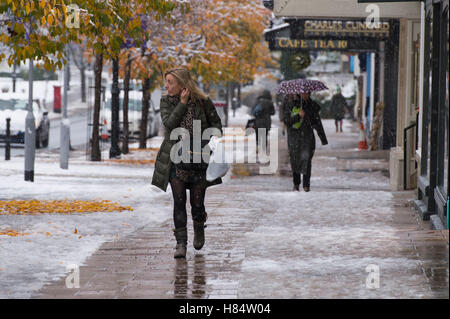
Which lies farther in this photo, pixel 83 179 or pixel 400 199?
pixel 83 179

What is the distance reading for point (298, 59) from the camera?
34031 millimetres

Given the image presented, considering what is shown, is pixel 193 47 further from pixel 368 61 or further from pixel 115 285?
pixel 115 285

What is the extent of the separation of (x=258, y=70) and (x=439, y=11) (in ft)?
87.0

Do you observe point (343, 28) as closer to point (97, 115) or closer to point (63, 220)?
point (97, 115)

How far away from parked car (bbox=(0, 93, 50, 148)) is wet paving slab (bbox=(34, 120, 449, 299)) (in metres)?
14.9

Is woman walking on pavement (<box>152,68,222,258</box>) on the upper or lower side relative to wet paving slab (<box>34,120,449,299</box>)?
upper

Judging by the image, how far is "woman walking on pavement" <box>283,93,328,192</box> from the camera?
1514cm

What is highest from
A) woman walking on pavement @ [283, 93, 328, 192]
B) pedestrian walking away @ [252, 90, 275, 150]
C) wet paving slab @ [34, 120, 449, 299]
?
pedestrian walking away @ [252, 90, 275, 150]

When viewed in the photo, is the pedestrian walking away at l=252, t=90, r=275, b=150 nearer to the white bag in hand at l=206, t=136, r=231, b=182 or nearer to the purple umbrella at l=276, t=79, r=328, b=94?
the purple umbrella at l=276, t=79, r=328, b=94

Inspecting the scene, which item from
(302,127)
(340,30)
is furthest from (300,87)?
(340,30)

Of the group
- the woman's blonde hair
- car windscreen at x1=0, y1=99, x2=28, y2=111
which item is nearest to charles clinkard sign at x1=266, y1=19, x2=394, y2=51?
the woman's blonde hair

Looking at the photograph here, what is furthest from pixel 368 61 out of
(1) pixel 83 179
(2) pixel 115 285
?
(2) pixel 115 285

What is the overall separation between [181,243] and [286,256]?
98 centimetres

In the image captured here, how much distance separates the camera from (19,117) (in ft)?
92.3
